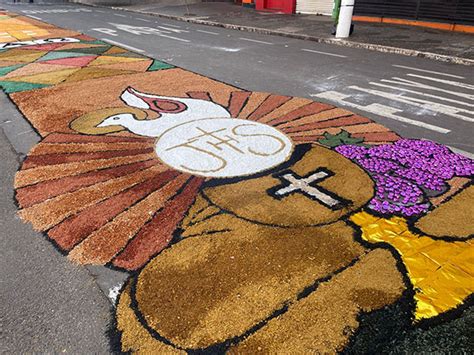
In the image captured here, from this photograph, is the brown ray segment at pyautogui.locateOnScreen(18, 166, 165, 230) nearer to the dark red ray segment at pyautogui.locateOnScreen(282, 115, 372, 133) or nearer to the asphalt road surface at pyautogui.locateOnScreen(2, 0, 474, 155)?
the dark red ray segment at pyautogui.locateOnScreen(282, 115, 372, 133)

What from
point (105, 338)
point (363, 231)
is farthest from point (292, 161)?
point (105, 338)

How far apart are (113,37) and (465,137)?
1147cm

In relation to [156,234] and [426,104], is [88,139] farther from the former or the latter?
[426,104]

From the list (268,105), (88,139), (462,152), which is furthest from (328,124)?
(88,139)

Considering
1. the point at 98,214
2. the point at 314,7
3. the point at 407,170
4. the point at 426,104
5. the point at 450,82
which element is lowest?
the point at 98,214

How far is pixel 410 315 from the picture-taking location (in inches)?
89.1

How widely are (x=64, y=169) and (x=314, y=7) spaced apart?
1633 cm

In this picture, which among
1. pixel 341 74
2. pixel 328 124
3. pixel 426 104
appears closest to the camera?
pixel 328 124

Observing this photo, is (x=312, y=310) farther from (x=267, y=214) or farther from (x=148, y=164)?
(x=148, y=164)

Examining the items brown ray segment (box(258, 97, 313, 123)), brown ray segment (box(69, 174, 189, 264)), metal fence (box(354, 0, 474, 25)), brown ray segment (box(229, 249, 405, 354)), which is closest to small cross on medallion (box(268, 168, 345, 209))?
brown ray segment (box(229, 249, 405, 354))

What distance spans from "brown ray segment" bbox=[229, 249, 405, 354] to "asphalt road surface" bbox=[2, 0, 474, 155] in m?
2.75

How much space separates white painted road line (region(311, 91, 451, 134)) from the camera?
5.20 meters

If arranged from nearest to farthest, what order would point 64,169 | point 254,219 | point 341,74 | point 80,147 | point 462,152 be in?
point 254,219, point 64,169, point 462,152, point 80,147, point 341,74

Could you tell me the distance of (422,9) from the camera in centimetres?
1279
